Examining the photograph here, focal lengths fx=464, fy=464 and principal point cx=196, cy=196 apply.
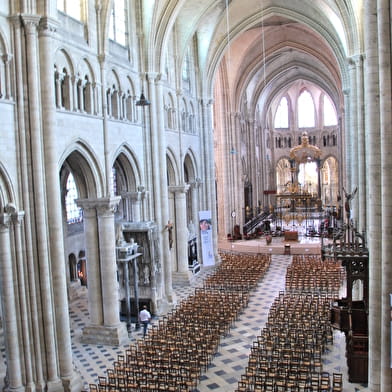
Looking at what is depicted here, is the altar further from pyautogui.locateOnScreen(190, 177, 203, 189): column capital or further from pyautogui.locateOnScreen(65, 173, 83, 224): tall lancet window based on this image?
pyautogui.locateOnScreen(65, 173, 83, 224): tall lancet window

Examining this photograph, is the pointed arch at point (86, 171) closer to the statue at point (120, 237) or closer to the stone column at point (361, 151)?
the statue at point (120, 237)

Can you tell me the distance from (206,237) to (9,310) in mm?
19204

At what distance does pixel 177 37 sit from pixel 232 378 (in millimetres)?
20508

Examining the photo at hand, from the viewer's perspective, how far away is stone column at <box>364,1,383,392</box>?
11.2m

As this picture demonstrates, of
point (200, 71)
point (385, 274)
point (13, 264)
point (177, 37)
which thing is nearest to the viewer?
point (385, 274)

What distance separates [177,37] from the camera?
28.4m

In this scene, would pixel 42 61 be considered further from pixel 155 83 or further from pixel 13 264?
pixel 155 83

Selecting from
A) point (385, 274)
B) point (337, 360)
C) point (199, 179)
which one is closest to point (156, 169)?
point (199, 179)

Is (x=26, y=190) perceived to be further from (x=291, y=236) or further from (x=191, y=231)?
(x=291, y=236)

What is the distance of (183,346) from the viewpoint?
16766mm

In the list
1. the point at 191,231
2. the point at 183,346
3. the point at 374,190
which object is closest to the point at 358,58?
the point at 374,190

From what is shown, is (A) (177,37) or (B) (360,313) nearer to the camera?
(B) (360,313)

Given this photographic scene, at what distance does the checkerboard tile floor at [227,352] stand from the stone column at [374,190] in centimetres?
385

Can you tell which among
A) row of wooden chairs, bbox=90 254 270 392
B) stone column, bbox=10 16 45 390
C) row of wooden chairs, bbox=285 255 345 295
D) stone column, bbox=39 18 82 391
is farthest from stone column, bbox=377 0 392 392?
row of wooden chairs, bbox=285 255 345 295
